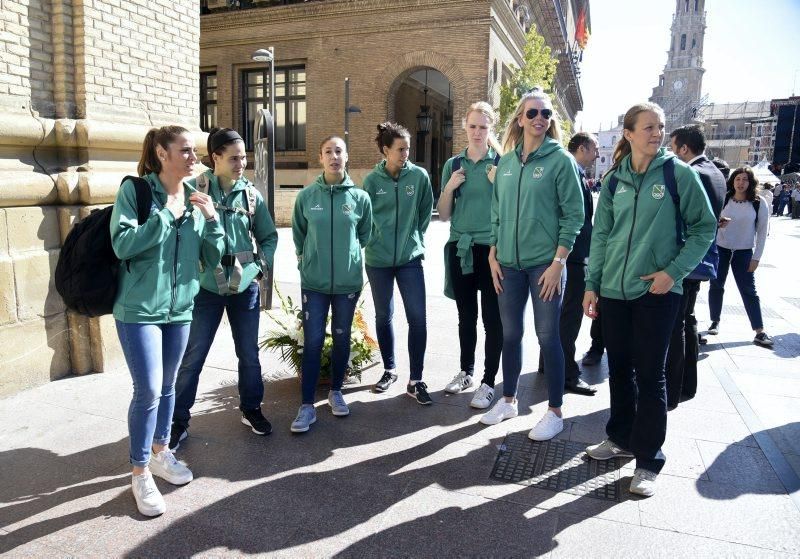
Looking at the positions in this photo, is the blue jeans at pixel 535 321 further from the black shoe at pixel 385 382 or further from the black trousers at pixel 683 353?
the black shoe at pixel 385 382

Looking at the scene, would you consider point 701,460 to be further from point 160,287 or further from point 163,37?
point 163,37

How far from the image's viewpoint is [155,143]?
3232 mm

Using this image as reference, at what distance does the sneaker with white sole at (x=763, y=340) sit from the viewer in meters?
7.00

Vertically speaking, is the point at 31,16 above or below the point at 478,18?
below

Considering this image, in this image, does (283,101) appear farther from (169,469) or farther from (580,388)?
(169,469)

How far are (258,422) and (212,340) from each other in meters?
0.68

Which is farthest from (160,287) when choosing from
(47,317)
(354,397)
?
(47,317)

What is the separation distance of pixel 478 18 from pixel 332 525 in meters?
23.0

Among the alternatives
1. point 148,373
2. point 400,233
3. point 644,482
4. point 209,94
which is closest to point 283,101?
point 209,94

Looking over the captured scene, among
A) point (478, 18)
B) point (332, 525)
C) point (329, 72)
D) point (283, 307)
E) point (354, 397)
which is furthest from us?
point (329, 72)

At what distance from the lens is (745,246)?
709 cm

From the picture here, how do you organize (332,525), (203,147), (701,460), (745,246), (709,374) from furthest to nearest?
(745,246) < (203,147) < (709,374) < (701,460) < (332,525)

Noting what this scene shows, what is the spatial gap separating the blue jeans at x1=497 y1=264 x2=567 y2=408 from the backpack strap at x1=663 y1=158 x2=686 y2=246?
843 mm

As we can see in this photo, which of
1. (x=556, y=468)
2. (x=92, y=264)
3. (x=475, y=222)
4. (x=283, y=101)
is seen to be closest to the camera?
(x=92, y=264)
